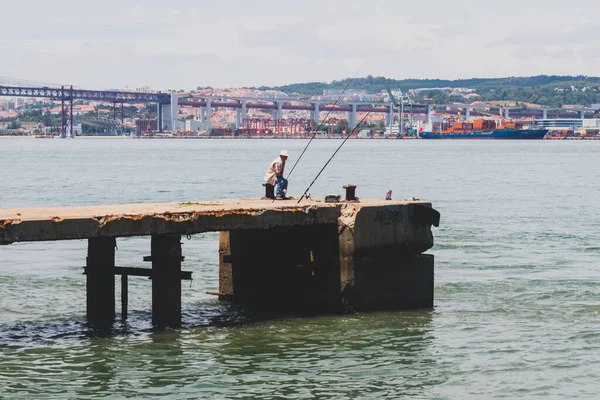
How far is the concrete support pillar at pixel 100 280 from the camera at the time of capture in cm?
1540

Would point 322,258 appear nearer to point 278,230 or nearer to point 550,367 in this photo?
point 278,230

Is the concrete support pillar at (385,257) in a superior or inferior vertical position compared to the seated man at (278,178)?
inferior

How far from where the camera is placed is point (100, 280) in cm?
1552

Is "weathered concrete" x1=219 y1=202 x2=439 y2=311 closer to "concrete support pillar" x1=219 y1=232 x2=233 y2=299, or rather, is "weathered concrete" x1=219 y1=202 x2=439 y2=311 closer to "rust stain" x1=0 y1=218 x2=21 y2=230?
"concrete support pillar" x1=219 y1=232 x2=233 y2=299

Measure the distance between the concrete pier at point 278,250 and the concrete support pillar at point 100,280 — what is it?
14 mm

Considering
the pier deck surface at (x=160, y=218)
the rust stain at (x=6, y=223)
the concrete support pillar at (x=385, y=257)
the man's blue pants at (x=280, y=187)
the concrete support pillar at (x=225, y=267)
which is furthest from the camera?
the man's blue pants at (x=280, y=187)

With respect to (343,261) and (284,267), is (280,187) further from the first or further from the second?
(343,261)

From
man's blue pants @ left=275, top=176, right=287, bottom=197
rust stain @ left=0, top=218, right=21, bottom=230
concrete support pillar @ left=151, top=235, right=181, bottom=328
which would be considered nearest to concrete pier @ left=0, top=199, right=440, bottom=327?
concrete support pillar @ left=151, top=235, right=181, bottom=328

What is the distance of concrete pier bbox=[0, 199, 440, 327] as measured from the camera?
1468 centimetres

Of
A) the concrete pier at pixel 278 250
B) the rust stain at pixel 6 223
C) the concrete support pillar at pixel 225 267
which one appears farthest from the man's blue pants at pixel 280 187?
the rust stain at pixel 6 223

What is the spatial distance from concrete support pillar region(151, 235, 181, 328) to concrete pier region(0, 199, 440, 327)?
1 cm

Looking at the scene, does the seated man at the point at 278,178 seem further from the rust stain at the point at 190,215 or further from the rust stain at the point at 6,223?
the rust stain at the point at 6,223

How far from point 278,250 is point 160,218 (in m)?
2.92

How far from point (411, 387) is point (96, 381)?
12.0 feet
